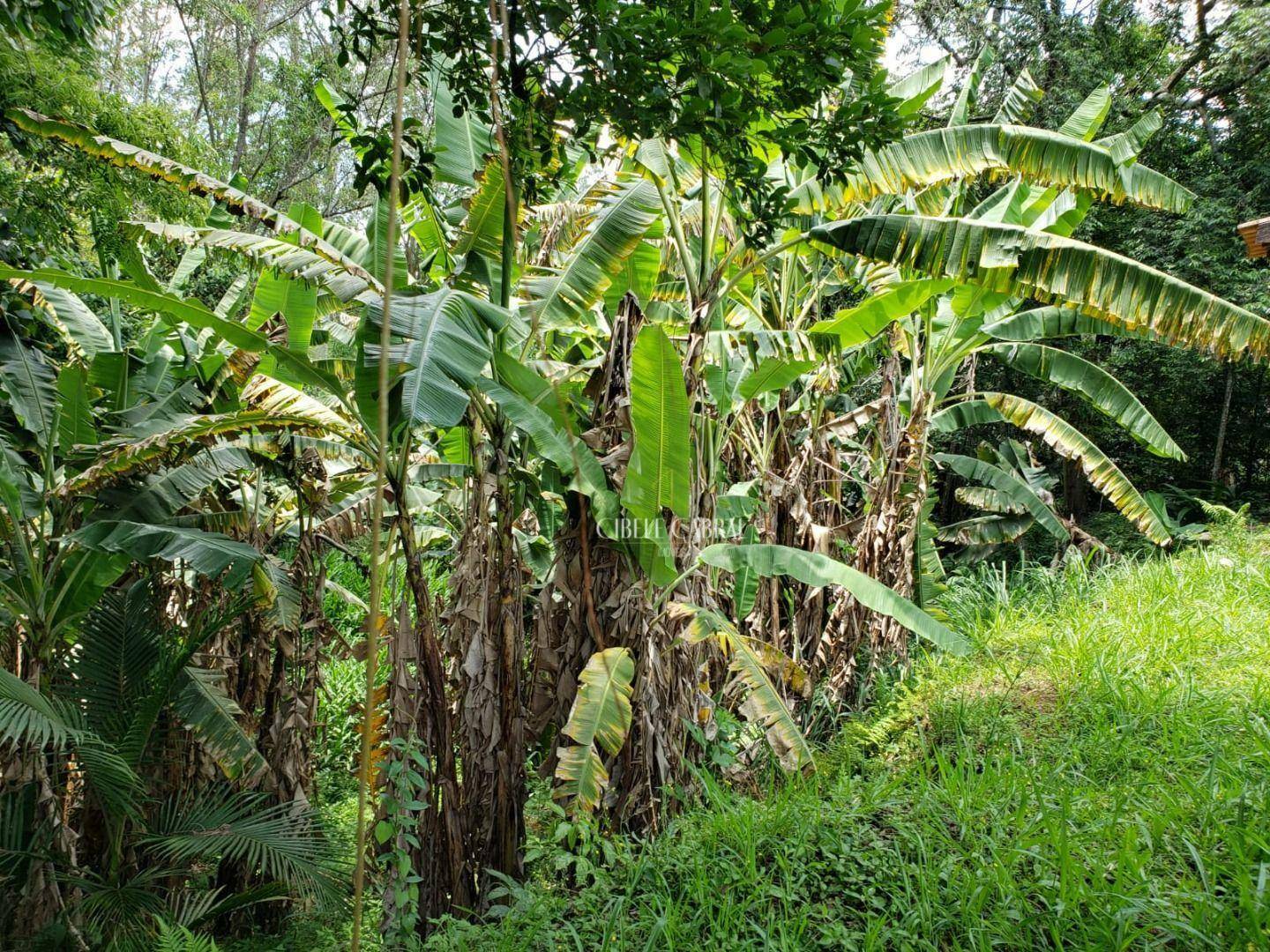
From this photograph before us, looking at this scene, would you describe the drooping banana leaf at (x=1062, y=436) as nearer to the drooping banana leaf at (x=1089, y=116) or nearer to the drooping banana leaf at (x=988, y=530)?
the drooping banana leaf at (x=988, y=530)

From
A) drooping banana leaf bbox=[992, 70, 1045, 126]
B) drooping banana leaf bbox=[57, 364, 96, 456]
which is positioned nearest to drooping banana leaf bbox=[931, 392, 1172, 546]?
drooping banana leaf bbox=[992, 70, 1045, 126]

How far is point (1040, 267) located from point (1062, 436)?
12.0ft

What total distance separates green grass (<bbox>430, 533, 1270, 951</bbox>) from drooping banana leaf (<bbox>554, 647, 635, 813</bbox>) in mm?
317

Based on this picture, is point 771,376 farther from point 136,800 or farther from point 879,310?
point 136,800

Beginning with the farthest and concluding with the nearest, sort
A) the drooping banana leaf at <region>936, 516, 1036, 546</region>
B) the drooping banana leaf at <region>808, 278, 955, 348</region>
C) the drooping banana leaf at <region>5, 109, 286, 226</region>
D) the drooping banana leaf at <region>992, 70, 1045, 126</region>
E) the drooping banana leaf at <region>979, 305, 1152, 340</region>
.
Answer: the drooping banana leaf at <region>936, 516, 1036, 546</region>
the drooping banana leaf at <region>992, 70, 1045, 126</region>
the drooping banana leaf at <region>979, 305, 1152, 340</region>
the drooping banana leaf at <region>808, 278, 955, 348</region>
the drooping banana leaf at <region>5, 109, 286, 226</region>

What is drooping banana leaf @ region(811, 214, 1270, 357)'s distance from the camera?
3674mm

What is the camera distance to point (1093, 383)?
645 centimetres

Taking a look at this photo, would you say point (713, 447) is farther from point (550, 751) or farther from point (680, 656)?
point (550, 751)

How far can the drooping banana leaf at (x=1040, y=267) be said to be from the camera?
12.1 ft

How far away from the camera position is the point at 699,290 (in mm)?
4207

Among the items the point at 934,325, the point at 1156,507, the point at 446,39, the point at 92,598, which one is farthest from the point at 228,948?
the point at 1156,507

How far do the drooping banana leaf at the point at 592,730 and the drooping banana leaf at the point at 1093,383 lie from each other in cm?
449

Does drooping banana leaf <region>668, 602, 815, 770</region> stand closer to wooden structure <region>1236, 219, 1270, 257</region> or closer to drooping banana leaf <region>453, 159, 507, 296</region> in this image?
drooping banana leaf <region>453, 159, 507, 296</region>

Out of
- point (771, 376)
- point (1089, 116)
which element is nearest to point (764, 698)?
point (771, 376)
